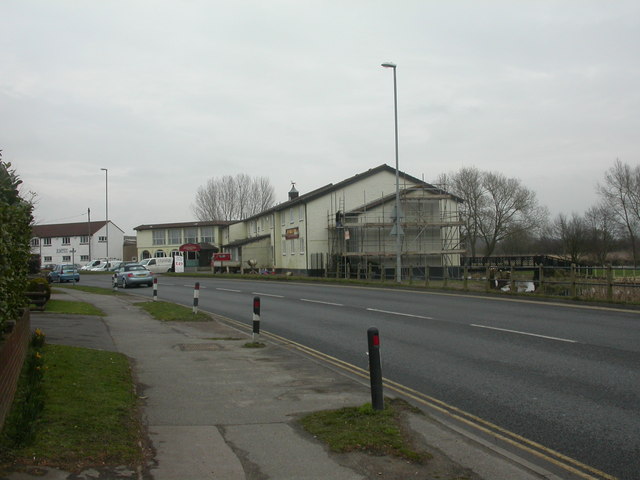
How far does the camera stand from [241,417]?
6.32 m

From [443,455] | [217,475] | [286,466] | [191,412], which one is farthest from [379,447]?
[191,412]

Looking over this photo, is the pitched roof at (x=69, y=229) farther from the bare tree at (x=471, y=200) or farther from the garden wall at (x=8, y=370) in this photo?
the garden wall at (x=8, y=370)

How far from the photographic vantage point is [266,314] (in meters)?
17.7

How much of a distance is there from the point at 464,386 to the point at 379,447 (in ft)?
10.3

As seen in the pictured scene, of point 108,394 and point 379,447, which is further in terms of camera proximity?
point 108,394

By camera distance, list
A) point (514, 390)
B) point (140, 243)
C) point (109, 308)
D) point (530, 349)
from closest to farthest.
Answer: point (514, 390) < point (530, 349) < point (109, 308) < point (140, 243)

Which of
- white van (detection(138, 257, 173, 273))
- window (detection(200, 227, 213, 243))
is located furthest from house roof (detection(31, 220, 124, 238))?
white van (detection(138, 257, 173, 273))

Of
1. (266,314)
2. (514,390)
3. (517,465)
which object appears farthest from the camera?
(266,314)

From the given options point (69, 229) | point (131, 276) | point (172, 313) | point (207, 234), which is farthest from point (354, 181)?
point (69, 229)

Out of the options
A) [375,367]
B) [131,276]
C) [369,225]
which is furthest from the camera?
[369,225]

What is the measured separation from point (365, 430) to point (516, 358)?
4.88 meters

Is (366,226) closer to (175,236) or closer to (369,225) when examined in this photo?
(369,225)

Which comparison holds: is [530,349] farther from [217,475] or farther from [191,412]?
[217,475]

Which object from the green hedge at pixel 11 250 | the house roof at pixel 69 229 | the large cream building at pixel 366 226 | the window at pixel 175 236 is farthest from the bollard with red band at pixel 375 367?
the house roof at pixel 69 229
